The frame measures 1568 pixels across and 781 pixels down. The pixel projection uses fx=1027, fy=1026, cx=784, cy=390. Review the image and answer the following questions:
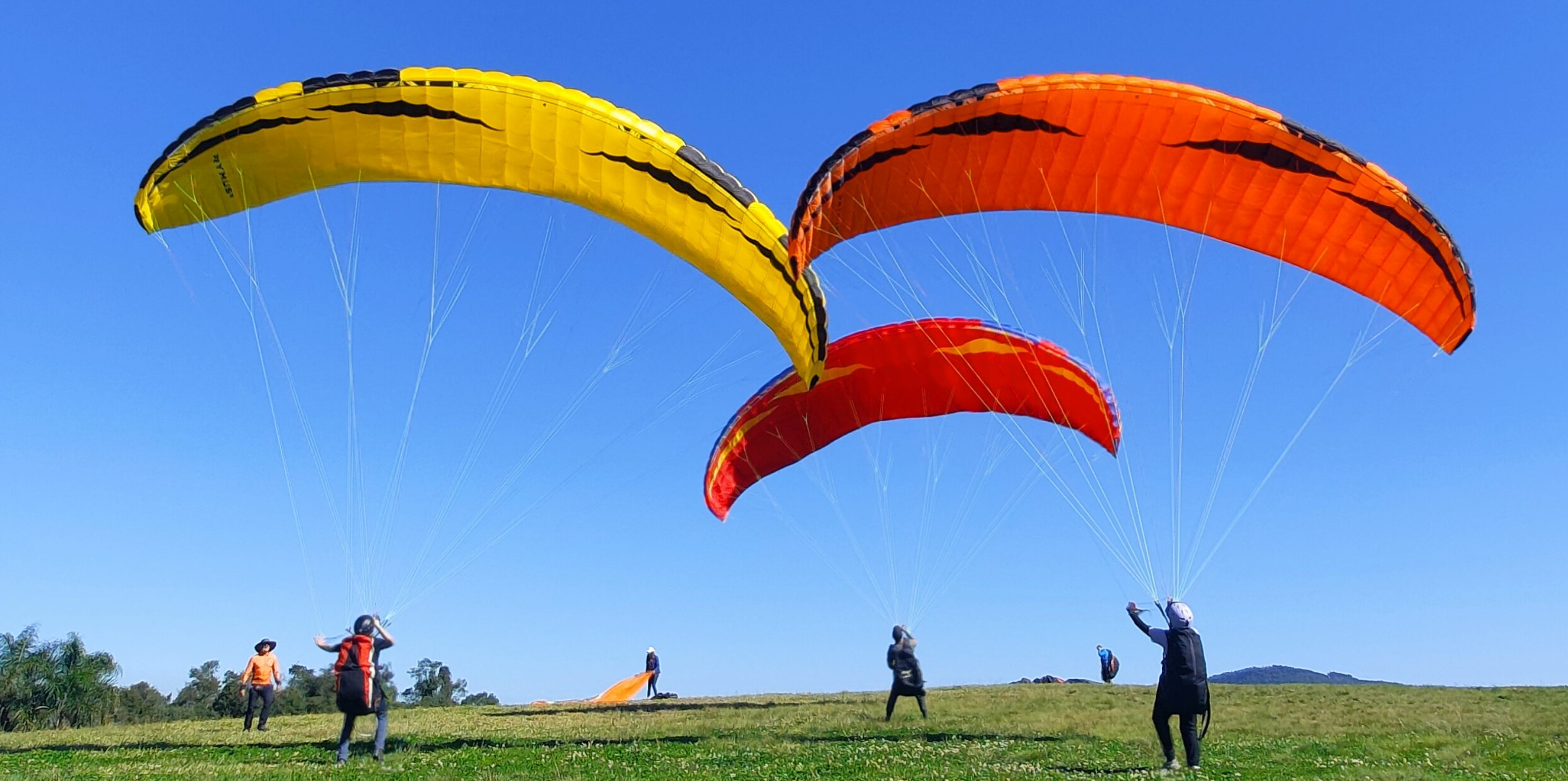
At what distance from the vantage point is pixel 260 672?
13.5 meters

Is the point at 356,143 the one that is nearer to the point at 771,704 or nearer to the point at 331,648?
the point at 331,648

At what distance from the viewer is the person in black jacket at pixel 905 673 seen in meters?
13.5

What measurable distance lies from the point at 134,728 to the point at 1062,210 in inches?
582

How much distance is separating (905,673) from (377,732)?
6652 millimetres

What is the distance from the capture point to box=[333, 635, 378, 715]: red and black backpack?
9.60m

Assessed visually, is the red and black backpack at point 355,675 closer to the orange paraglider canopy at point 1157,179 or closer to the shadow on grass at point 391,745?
the shadow on grass at point 391,745

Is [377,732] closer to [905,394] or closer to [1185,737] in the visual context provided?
[1185,737]

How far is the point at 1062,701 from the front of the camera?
16.5 metres

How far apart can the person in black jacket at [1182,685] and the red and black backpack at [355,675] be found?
720 centimetres

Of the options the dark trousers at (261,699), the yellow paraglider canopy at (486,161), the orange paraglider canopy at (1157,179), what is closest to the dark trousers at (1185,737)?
the yellow paraglider canopy at (486,161)

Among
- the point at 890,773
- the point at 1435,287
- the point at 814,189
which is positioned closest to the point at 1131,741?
the point at 890,773

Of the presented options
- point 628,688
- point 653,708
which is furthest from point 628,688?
point 653,708

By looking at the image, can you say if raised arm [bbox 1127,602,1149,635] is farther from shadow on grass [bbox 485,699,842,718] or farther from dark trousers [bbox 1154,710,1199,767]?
shadow on grass [bbox 485,699,842,718]

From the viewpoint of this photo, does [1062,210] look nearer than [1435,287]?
No
